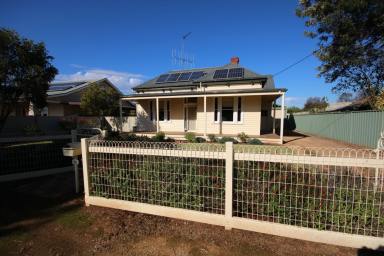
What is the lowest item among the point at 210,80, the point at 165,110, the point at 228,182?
the point at 228,182

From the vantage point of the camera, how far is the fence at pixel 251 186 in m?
3.03

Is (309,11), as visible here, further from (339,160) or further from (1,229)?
(1,229)

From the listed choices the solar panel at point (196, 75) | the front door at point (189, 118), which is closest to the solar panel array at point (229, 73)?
the solar panel at point (196, 75)

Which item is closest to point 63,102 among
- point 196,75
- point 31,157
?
point 196,75

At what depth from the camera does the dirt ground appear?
2957 millimetres

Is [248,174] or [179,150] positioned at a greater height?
[179,150]

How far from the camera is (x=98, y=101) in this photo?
18.0m

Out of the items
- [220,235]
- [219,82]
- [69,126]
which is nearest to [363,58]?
[219,82]

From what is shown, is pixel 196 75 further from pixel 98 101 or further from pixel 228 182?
pixel 228 182

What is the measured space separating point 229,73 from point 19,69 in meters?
13.1

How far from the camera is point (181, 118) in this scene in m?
16.9

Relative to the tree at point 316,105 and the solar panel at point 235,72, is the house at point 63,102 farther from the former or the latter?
the tree at point 316,105

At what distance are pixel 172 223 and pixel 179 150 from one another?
1.25m

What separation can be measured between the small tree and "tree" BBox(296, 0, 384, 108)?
16.2 meters
